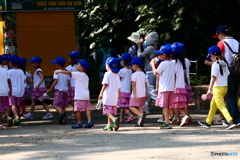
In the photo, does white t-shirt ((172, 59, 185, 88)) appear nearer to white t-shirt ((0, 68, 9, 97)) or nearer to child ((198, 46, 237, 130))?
child ((198, 46, 237, 130))

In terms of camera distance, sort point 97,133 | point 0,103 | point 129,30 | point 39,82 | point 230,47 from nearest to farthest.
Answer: point 97,133, point 230,47, point 0,103, point 39,82, point 129,30

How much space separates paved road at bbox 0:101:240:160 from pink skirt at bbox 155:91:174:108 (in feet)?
1.66

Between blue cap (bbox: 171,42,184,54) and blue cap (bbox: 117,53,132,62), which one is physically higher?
blue cap (bbox: 171,42,184,54)

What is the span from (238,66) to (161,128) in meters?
1.97

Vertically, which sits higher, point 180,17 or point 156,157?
point 180,17

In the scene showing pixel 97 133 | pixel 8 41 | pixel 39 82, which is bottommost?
pixel 97 133

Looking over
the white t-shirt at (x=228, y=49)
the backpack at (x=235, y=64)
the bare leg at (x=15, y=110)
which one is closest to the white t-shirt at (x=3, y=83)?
the bare leg at (x=15, y=110)

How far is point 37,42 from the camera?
1909cm

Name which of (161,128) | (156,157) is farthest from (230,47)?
(156,157)

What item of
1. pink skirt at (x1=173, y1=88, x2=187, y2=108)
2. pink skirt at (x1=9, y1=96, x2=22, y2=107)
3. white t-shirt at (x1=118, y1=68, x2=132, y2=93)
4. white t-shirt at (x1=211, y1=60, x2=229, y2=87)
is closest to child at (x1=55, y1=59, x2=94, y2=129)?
white t-shirt at (x1=118, y1=68, x2=132, y2=93)

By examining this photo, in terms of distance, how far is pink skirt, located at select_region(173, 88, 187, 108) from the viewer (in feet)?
41.8

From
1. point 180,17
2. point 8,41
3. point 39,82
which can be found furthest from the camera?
point 180,17

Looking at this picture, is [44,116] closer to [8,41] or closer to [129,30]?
[8,41]

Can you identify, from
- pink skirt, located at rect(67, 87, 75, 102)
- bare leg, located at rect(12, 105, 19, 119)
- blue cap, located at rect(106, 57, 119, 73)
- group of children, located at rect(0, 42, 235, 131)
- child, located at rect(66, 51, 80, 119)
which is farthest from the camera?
pink skirt, located at rect(67, 87, 75, 102)
